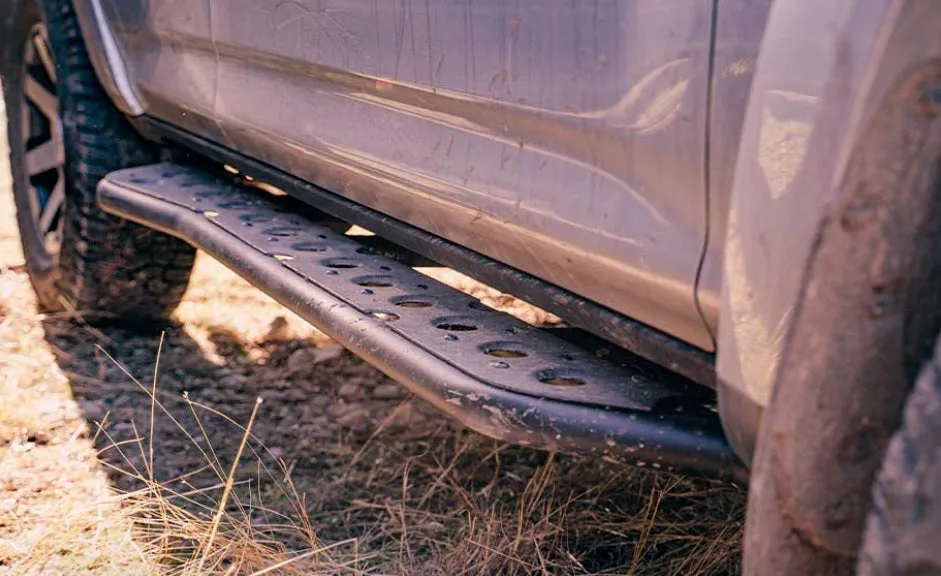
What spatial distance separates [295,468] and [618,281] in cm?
115

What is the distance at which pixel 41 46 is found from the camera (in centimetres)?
308

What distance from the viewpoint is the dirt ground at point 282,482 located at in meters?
1.92

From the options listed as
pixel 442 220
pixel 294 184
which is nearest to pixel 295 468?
pixel 294 184

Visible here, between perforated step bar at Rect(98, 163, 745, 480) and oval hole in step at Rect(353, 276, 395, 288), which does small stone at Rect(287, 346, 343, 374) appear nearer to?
perforated step bar at Rect(98, 163, 745, 480)

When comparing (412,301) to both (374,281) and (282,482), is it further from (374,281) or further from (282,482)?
(282,482)

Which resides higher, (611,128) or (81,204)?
(611,128)

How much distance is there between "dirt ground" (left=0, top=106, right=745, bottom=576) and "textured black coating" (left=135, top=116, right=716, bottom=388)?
0.43 m

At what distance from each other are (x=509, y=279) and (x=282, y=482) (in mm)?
783

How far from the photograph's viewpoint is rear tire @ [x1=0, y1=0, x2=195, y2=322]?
2.88 m

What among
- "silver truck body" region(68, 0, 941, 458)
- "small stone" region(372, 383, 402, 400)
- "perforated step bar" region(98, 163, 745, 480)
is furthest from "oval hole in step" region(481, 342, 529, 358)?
"small stone" region(372, 383, 402, 400)

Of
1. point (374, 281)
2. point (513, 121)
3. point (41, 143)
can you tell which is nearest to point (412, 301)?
point (374, 281)

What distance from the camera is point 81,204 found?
287 cm

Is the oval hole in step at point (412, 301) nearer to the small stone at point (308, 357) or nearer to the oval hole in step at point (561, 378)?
the oval hole in step at point (561, 378)

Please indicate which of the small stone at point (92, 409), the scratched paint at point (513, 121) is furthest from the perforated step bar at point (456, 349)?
the small stone at point (92, 409)
